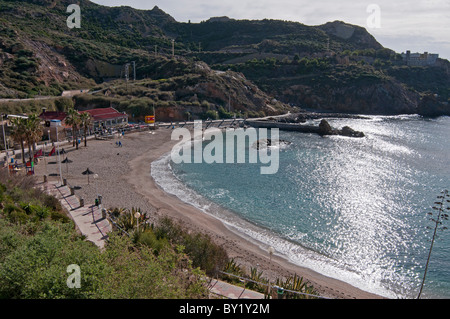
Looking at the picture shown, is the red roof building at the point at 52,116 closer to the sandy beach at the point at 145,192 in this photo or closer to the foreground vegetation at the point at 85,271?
the sandy beach at the point at 145,192

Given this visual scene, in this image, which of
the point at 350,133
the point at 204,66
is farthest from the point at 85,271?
the point at 204,66

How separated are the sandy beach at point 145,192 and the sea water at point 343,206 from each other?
0.94 metres

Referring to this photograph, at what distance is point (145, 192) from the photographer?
27391mm

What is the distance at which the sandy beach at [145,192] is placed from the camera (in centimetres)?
1742

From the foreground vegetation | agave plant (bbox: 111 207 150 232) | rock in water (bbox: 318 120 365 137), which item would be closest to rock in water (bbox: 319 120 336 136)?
rock in water (bbox: 318 120 365 137)

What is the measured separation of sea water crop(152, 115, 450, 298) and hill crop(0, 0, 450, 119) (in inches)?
1091

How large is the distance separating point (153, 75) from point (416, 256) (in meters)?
67.4

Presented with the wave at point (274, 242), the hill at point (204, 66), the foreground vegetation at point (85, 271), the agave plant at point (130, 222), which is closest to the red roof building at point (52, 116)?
the hill at point (204, 66)

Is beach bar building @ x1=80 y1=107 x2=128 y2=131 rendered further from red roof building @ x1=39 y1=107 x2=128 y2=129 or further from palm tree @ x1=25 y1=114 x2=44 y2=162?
palm tree @ x1=25 y1=114 x2=44 y2=162

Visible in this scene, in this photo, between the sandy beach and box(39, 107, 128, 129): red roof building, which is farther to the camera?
box(39, 107, 128, 129): red roof building

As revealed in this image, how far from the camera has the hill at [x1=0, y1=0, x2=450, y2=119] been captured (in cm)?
6025

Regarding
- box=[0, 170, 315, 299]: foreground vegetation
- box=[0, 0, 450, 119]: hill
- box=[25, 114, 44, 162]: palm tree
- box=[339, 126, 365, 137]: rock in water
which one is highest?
box=[0, 0, 450, 119]: hill
